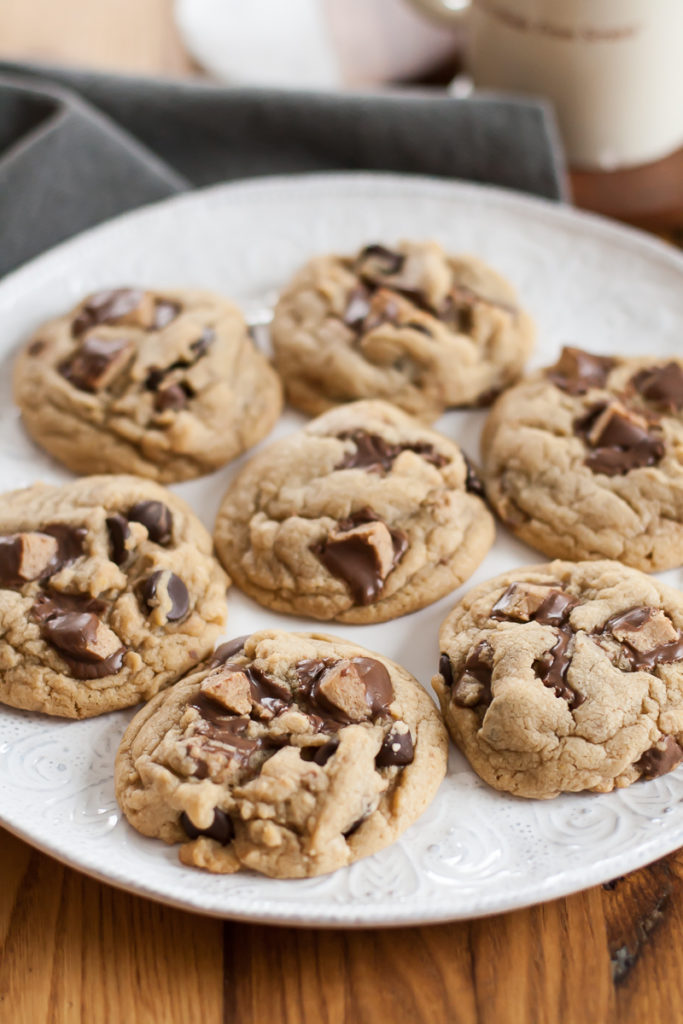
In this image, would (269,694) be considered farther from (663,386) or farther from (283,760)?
(663,386)

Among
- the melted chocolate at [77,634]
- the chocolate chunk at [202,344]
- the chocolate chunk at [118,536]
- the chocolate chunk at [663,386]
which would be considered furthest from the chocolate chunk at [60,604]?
the chocolate chunk at [663,386]

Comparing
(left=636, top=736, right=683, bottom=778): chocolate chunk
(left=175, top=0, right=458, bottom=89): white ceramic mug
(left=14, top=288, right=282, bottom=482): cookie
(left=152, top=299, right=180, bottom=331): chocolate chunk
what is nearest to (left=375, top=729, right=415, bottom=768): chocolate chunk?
(left=636, top=736, right=683, bottom=778): chocolate chunk

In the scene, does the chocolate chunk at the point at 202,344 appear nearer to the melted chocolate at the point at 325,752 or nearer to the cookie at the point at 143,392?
the cookie at the point at 143,392

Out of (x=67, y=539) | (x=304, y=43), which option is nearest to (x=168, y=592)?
(x=67, y=539)

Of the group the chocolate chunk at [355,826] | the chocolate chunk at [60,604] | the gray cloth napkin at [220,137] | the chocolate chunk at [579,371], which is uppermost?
the gray cloth napkin at [220,137]

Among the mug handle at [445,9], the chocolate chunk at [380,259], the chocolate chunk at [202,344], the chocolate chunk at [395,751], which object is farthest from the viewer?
the mug handle at [445,9]

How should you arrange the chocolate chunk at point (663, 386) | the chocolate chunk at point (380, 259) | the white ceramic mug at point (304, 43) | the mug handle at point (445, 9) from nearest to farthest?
the chocolate chunk at point (663, 386) < the chocolate chunk at point (380, 259) < the mug handle at point (445, 9) < the white ceramic mug at point (304, 43)
